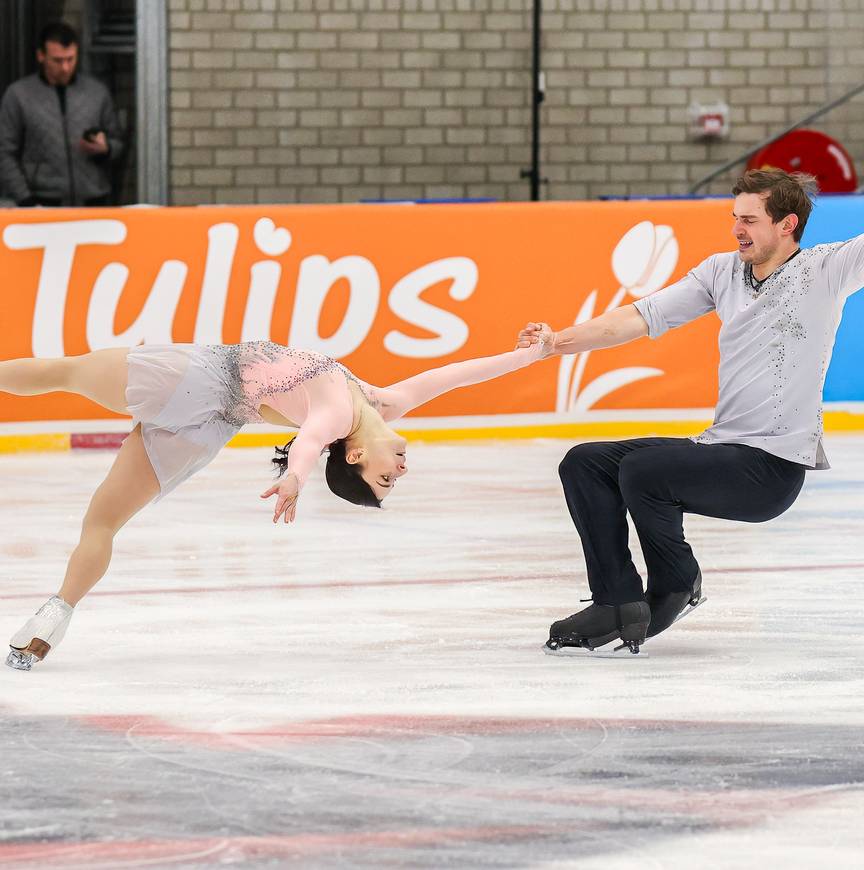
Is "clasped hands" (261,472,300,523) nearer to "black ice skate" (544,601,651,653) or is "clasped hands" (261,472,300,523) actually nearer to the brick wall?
"black ice skate" (544,601,651,653)

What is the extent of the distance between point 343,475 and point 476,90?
10113 mm

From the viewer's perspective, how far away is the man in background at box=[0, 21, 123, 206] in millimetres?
9492

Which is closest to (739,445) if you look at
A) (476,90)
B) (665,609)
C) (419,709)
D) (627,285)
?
(665,609)

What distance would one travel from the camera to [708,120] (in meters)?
13.6

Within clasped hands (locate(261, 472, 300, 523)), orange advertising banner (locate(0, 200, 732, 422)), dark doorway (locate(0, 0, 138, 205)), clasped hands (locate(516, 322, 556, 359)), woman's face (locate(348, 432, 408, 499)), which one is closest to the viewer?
clasped hands (locate(261, 472, 300, 523))

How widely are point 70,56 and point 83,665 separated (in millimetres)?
6223

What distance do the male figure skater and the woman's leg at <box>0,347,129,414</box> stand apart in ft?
3.60

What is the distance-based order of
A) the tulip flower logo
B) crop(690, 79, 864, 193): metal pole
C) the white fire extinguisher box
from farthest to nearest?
1. the white fire extinguisher box
2. crop(690, 79, 864, 193): metal pole
3. the tulip flower logo

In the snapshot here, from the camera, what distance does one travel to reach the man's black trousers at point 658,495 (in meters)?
3.92

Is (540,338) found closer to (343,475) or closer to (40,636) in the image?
(343,475)

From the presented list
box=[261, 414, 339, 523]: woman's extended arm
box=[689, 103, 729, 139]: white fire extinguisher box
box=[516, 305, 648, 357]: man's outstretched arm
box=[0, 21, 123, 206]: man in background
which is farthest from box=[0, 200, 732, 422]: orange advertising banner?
box=[689, 103, 729, 139]: white fire extinguisher box

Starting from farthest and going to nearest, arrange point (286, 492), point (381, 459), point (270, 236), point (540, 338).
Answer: point (270, 236)
point (540, 338)
point (381, 459)
point (286, 492)

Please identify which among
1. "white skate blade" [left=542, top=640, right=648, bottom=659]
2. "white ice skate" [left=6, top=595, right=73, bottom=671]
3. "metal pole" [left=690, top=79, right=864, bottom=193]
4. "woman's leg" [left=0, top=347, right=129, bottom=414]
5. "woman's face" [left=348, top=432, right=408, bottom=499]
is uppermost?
"metal pole" [left=690, top=79, right=864, bottom=193]

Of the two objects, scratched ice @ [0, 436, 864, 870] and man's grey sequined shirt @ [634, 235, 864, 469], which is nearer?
scratched ice @ [0, 436, 864, 870]
